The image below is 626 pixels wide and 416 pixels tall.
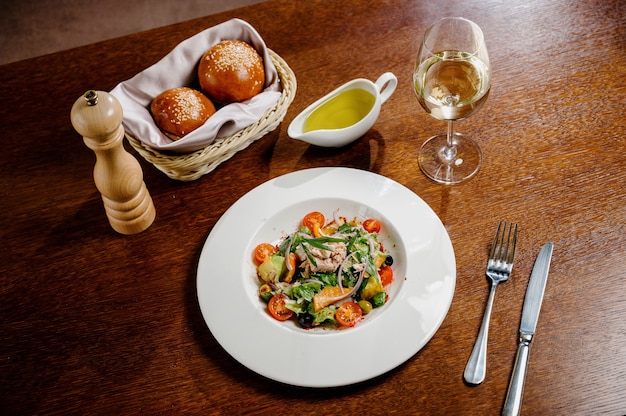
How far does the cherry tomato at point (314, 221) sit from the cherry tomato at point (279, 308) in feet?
0.63

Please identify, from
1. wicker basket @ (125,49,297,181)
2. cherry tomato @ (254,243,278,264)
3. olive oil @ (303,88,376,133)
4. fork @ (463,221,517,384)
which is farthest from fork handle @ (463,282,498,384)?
wicker basket @ (125,49,297,181)

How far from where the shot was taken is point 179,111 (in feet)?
4.89

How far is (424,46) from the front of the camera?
1.30 meters

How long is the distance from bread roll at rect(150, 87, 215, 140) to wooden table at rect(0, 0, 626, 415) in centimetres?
13

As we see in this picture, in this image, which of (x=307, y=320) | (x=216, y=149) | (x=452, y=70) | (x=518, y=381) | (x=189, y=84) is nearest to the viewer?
(x=518, y=381)

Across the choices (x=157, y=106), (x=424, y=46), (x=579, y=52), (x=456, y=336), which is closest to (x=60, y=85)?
A: (x=157, y=106)

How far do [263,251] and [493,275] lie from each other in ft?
1.66

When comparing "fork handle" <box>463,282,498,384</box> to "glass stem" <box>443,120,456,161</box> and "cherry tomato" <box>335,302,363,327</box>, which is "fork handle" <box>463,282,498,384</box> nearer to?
"cherry tomato" <box>335,302,363,327</box>

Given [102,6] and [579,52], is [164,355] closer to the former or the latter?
[579,52]

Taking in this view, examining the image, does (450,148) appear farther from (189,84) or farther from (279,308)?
(189,84)

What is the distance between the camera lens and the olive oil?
1.53m

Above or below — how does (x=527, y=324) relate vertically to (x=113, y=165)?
below

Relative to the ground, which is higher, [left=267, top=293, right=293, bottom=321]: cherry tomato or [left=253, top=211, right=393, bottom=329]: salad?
[left=253, top=211, right=393, bottom=329]: salad

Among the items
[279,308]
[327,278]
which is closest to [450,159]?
[327,278]
